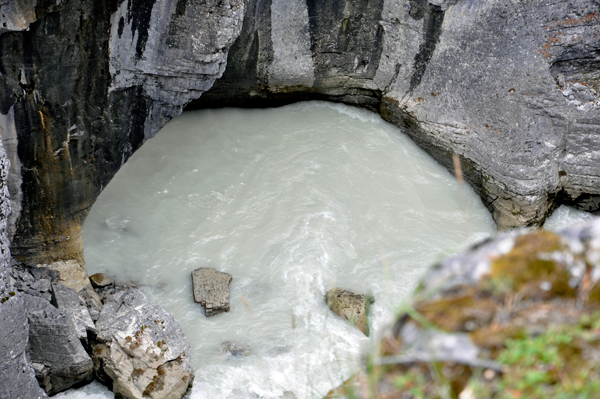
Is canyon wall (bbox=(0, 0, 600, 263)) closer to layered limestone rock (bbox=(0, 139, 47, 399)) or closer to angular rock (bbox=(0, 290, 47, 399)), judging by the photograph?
layered limestone rock (bbox=(0, 139, 47, 399))

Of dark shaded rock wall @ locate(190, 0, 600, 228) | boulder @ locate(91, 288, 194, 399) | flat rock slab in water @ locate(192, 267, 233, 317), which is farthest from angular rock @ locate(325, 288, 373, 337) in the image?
dark shaded rock wall @ locate(190, 0, 600, 228)

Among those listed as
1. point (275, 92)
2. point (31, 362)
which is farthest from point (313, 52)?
point (31, 362)

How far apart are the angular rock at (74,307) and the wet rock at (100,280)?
55 centimetres

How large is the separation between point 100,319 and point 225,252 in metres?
1.70

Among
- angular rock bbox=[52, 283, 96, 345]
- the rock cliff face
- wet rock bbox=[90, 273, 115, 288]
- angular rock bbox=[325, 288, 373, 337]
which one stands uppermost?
the rock cliff face

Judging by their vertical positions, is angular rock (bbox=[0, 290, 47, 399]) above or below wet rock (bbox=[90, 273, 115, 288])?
above

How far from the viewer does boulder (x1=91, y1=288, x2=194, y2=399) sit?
14.1 feet

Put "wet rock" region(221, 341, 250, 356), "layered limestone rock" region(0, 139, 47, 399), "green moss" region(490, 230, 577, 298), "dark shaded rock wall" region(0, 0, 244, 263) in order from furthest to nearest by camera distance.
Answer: "wet rock" region(221, 341, 250, 356) < "dark shaded rock wall" region(0, 0, 244, 263) < "layered limestone rock" region(0, 139, 47, 399) < "green moss" region(490, 230, 577, 298)

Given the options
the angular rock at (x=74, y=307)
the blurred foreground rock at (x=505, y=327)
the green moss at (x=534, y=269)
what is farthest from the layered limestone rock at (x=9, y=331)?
the green moss at (x=534, y=269)

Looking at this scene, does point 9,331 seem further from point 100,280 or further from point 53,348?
point 100,280

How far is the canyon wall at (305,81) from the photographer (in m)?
Answer: 4.29

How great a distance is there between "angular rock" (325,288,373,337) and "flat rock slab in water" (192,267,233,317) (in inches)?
42.6

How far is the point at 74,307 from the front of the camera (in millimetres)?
4547

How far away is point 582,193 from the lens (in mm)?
6680
